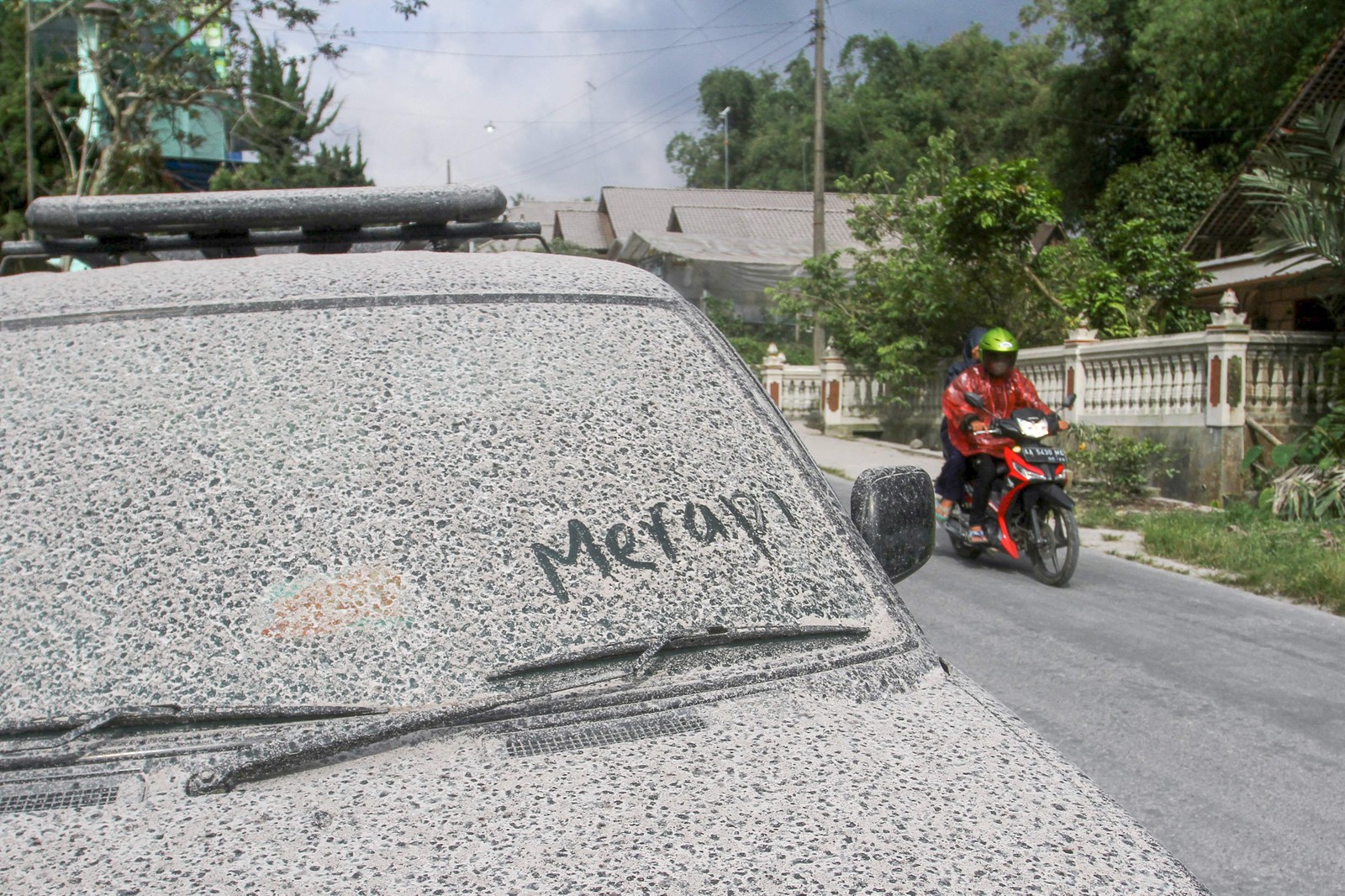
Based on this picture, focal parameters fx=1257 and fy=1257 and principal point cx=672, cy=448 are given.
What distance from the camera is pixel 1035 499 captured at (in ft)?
29.0

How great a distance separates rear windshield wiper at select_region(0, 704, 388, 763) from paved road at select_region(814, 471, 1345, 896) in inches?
115

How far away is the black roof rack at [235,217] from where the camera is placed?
10.9 ft

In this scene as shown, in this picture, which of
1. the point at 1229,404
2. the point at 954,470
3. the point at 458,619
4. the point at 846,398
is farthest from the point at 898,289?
the point at 458,619

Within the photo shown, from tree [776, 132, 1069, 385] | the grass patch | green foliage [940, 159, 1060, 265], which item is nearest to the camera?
the grass patch

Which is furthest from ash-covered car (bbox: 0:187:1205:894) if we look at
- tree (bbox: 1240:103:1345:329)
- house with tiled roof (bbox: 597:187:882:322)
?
house with tiled roof (bbox: 597:187:882:322)

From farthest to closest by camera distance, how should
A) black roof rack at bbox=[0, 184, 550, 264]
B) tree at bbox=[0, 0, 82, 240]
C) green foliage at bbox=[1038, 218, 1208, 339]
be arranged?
tree at bbox=[0, 0, 82, 240] → green foliage at bbox=[1038, 218, 1208, 339] → black roof rack at bbox=[0, 184, 550, 264]

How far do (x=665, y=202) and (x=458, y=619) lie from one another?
5228cm

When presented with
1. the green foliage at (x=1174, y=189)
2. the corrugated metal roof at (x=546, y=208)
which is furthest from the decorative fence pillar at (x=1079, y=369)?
the corrugated metal roof at (x=546, y=208)

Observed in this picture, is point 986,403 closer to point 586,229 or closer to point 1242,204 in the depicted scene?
point 1242,204

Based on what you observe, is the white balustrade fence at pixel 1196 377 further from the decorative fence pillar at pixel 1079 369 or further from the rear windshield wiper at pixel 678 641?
the rear windshield wiper at pixel 678 641

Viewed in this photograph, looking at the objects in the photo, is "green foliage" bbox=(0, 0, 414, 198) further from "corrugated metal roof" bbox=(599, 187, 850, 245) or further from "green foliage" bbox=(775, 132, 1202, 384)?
"corrugated metal roof" bbox=(599, 187, 850, 245)

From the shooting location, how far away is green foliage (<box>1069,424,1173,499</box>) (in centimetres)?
1391

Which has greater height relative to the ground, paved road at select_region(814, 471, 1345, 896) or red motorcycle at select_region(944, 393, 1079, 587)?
red motorcycle at select_region(944, 393, 1079, 587)

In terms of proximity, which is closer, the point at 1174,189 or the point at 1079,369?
the point at 1079,369
